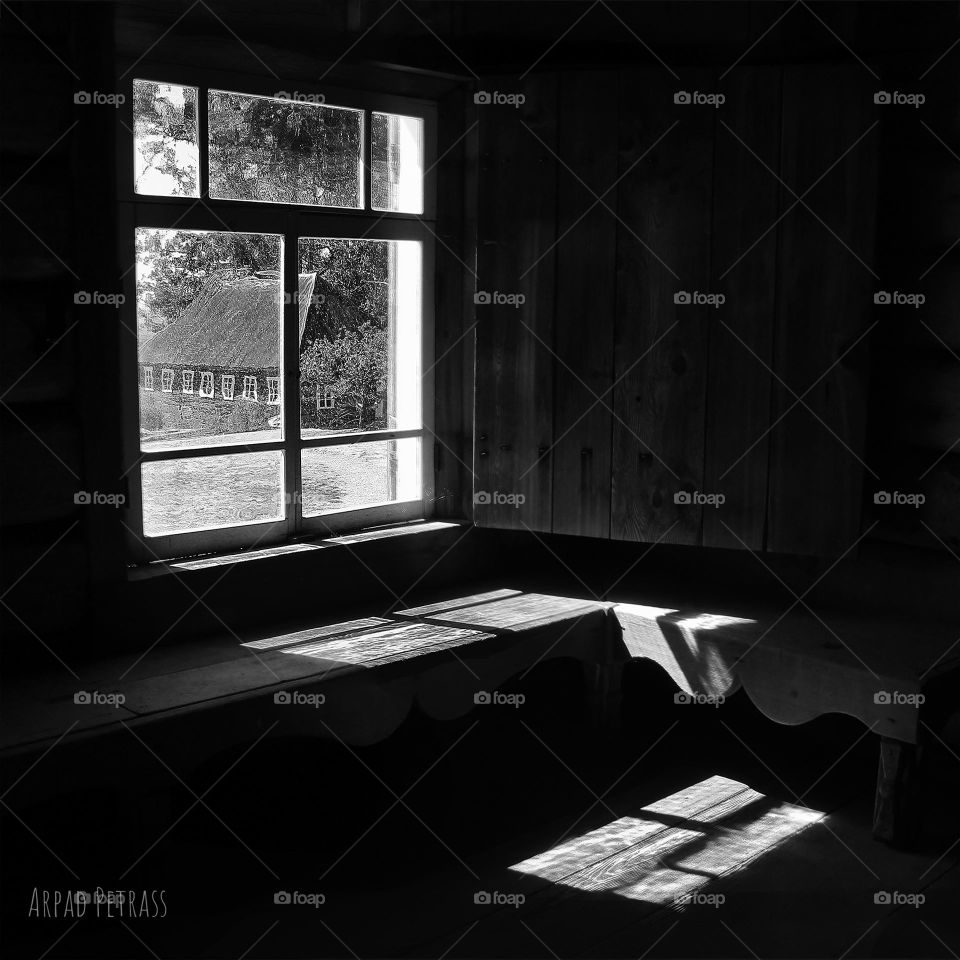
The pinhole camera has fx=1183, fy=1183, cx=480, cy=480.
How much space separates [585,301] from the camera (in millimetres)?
4277

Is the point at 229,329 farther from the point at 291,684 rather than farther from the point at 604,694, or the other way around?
the point at 604,694

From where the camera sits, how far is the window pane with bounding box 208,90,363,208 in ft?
12.6

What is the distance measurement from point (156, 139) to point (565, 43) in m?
1.61

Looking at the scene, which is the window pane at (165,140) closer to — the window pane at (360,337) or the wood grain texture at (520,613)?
the window pane at (360,337)

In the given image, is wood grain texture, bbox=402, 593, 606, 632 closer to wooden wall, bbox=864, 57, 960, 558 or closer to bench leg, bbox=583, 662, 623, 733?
bench leg, bbox=583, 662, 623, 733

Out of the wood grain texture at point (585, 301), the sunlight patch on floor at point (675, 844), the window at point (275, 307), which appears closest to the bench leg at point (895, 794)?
the sunlight patch on floor at point (675, 844)

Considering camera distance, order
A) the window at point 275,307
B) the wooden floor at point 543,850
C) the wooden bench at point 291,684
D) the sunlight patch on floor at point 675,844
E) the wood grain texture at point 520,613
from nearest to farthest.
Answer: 1. the wooden bench at point 291,684
2. the wooden floor at point 543,850
3. the sunlight patch on floor at point 675,844
4. the window at point 275,307
5. the wood grain texture at point 520,613

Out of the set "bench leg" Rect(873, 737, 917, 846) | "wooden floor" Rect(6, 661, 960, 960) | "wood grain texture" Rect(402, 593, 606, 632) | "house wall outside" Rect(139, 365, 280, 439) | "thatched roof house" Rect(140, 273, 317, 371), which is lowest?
"wooden floor" Rect(6, 661, 960, 960)

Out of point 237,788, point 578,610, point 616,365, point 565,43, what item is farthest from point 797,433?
point 237,788

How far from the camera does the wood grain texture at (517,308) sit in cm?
428

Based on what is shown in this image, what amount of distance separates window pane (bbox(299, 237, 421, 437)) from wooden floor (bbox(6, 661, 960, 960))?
3.88ft

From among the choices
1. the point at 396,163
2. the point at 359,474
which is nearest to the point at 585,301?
the point at 396,163

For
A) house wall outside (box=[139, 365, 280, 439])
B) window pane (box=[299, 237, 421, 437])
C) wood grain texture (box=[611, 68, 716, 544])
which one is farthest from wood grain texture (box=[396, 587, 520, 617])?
house wall outside (box=[139, 365, 280, 439])

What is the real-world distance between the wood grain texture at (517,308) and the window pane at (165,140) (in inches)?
43.0
